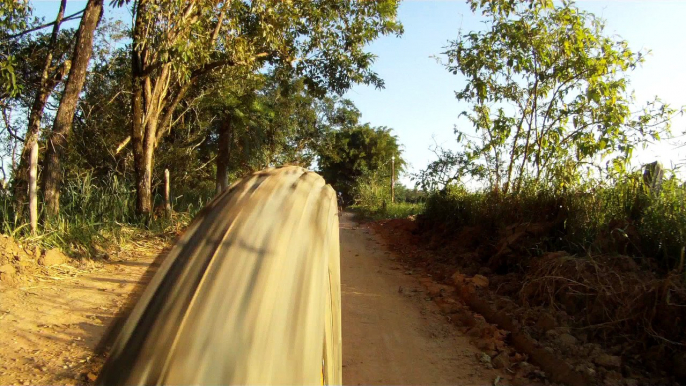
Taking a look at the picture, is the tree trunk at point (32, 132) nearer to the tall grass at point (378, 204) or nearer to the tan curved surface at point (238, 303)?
the tan curved surface at point (238, 303)

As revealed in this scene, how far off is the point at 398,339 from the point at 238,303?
417cm

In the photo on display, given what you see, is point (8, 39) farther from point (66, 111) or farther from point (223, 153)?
point (223, 153)

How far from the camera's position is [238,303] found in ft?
2.54

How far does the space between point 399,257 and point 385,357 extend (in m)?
5.39

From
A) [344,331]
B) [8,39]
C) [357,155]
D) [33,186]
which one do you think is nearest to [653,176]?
[344,331]

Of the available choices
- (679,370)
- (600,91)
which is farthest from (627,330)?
(600,91)

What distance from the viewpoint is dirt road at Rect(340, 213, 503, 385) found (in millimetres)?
3900

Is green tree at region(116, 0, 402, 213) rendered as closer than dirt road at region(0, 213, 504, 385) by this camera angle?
No

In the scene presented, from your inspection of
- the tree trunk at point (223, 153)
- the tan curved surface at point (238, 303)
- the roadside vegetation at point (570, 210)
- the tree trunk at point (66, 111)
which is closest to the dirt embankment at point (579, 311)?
the roadside vegetation at point (570, 210)

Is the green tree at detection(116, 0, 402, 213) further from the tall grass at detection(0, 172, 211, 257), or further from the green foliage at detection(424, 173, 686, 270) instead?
the green foliage at detection(424, 173, 686, 270)

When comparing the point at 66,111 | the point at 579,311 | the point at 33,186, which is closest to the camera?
the point at 579,311

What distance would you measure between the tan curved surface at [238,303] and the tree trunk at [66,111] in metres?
7.13

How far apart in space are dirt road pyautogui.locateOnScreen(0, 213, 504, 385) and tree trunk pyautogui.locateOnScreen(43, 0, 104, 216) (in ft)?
4.59

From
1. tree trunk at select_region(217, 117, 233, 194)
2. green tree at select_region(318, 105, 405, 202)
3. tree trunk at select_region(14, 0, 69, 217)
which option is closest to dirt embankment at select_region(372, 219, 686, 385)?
tree trunk at select_region(14, 0, 69, 217)
